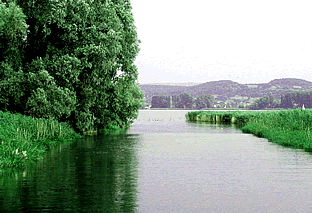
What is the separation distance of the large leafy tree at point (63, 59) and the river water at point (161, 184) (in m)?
A: 12.4

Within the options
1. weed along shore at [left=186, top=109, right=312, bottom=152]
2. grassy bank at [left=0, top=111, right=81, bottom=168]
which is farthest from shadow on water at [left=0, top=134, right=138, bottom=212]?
weed along shore at [left=186, top=109, right=312, bottom=152]

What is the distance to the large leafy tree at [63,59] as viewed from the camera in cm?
3531

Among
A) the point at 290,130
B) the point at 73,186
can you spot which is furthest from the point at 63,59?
the point at 73,186

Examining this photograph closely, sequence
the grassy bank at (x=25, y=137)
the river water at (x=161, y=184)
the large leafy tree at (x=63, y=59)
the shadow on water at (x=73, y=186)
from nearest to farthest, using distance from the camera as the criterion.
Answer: the shadow on water at (x=73, y=186)
the river water at (x=161, y=184)
the grassy bank at (x=25, y=137)
the large leafy tree at (x=63, y=59)

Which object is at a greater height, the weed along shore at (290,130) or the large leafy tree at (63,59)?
the large leafy tree at (63,59)

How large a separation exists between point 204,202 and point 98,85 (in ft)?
94.0

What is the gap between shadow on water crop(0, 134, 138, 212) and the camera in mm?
11375

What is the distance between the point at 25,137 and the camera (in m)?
22.6

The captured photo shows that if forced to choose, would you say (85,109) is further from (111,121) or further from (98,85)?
(111,121)

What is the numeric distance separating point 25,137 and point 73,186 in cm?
924

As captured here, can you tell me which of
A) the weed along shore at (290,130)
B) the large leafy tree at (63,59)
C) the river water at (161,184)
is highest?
the large leafy tree at (63,59)

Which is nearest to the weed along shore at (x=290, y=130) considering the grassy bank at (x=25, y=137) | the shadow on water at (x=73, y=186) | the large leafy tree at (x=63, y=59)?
the shadow on water at (x=73, y=186)

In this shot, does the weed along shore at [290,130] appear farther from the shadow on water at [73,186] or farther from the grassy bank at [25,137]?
the grassy bank at [25,137]

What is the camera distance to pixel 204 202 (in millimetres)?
11969
